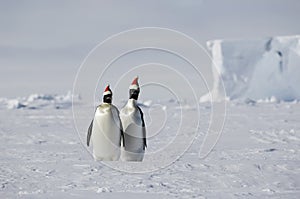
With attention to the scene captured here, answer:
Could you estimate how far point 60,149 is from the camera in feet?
20.3

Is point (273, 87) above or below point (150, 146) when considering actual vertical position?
above

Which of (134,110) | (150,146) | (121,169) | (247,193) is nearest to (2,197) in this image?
(121,169)

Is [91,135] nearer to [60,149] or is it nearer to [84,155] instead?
[84,155]

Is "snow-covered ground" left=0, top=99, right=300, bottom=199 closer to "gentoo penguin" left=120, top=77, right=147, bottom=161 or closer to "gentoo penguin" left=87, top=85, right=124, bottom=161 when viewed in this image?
"gentoo penguin" left=87, top=85, right=124, bottom=161

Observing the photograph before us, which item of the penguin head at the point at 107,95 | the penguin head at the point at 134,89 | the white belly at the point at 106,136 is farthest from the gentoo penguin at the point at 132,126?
the penguin head at the point at 107,95

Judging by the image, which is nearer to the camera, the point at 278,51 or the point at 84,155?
the point at 84,155

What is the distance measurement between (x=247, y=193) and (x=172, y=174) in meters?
0.94

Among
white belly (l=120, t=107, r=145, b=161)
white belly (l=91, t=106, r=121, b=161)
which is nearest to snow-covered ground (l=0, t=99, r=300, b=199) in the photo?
white belly (l=91, t=106, r=121, b=161)

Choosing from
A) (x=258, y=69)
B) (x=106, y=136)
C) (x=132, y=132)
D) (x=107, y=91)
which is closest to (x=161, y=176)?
(x=132, y=132)

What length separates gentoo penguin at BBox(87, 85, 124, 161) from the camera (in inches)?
165

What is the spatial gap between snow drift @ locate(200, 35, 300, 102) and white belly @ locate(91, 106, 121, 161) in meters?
23.1

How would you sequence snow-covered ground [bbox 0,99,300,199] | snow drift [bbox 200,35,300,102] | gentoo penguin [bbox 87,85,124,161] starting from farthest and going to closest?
snow drift [bbox 200,35,300,102] → gentoo penguin [bbox 87,85,124,161] → snow-covered ground [bbox 0,99,300,199]

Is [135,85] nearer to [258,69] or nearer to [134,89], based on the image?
[134,89]

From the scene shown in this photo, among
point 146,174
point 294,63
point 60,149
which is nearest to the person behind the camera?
point 146,174
